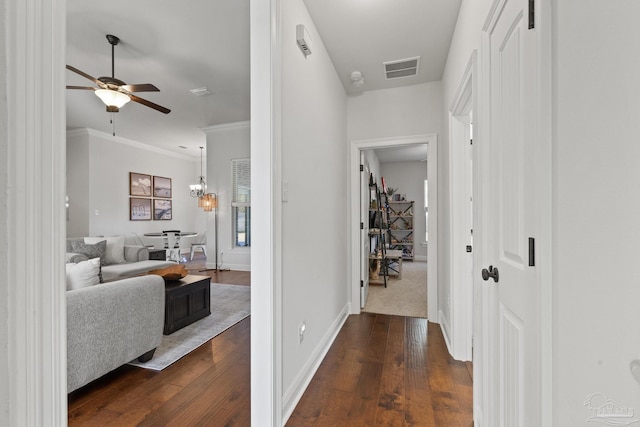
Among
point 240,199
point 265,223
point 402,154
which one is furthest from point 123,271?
point 402,154

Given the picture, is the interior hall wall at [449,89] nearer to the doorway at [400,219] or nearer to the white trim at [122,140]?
the doorway at [400,219]

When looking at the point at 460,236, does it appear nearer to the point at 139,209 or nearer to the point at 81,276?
the point at 81,276

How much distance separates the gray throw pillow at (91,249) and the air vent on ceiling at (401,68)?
14.6ft

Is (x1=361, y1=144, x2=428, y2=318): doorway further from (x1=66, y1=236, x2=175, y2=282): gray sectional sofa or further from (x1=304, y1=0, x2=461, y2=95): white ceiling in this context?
(x1=66, y1=236, x2=175, y2=282): gray sectional sofa

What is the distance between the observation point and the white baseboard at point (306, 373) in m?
1.66

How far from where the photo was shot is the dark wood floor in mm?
1643

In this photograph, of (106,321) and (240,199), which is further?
(240,199)

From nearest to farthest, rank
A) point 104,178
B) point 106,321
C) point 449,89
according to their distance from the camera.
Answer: point 106,321, point 449,89, point 104,178

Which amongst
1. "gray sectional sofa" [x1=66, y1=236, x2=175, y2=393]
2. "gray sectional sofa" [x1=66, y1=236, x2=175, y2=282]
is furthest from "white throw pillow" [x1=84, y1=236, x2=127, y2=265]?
"gray sectional sofa" [x1=66, y1=236, x2=175, y2=393]

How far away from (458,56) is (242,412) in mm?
2809

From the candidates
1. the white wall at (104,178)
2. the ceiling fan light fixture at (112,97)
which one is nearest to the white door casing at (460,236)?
the ceiling fan light fixture at (112,97)

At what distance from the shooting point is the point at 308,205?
2082 mm

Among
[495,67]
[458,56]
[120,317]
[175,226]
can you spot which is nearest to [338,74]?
[458,56]

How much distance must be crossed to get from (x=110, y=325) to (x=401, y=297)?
3365mm
